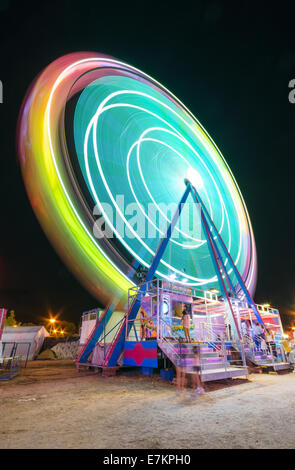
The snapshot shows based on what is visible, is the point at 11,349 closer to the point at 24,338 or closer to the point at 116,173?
the point at 24,338

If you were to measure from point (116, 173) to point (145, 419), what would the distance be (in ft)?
38.1

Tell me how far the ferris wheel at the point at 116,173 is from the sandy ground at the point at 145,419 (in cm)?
689

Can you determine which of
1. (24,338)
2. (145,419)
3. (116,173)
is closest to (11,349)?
(24,338)

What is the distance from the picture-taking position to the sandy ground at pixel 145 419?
2.80 meters

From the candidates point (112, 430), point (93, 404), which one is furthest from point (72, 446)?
point (93, 404)

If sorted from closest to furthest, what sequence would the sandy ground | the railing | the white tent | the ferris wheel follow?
the sandy ground < the railing < the ferris wheel < the white tent

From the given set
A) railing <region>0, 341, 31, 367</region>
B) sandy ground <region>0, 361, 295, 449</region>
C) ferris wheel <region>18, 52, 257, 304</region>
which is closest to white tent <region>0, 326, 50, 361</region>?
railing <region>0, 341, 31, 367</region>

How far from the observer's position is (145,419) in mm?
3732

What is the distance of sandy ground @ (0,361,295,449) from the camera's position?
110 inches

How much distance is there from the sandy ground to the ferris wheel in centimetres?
689

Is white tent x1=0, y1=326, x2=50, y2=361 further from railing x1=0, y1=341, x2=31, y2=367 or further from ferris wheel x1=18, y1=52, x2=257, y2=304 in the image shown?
ferris wheel x1=18, y1=52, x2=257, y2=304

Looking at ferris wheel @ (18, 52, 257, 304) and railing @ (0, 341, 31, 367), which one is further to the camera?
ferris wheel @ (18, 52, 257, 304)

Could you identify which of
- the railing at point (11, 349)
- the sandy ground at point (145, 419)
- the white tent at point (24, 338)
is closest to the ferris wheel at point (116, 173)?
the railing at point (11, 349)
